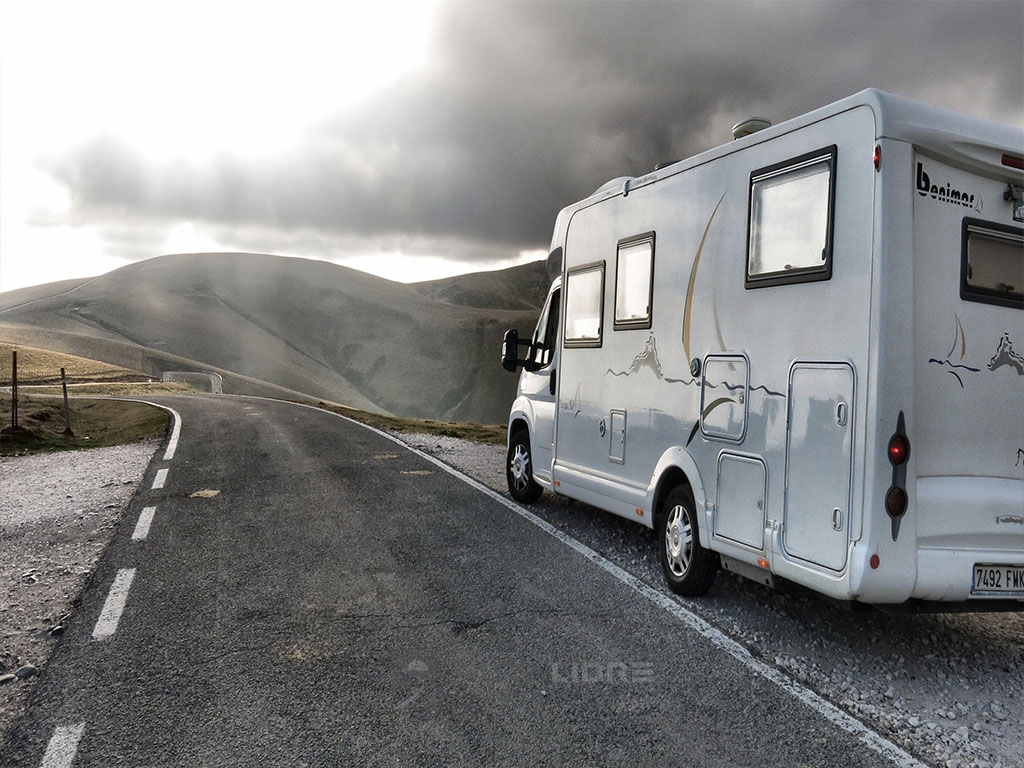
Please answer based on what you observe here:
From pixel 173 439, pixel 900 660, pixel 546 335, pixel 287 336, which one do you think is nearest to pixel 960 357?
pixel 900 660

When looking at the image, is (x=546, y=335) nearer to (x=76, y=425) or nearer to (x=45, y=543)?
(x=45, y=543)

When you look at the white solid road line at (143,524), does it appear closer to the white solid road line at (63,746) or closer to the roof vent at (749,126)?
the white solid road line at (63,746)

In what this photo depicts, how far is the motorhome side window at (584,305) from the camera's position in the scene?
25.8ft

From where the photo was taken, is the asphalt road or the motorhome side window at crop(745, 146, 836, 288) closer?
the asphalt road

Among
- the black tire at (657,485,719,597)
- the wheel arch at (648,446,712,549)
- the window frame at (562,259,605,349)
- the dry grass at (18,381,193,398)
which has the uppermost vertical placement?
the window frame at (562,259,605,349)

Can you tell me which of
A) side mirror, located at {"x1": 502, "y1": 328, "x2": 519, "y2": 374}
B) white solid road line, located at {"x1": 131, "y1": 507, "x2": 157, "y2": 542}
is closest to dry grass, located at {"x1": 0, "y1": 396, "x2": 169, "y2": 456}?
white solid road line, located at {"x1": 131, "y1": 507, "x2": 157, "y2": 542}

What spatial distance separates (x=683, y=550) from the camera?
248 inches

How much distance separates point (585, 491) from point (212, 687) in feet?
14.3

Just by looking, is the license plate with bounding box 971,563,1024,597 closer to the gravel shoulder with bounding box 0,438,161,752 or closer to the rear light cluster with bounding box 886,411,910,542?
the rear light cluster with bounding box 886,411,910,542

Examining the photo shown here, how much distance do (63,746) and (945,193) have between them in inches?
216

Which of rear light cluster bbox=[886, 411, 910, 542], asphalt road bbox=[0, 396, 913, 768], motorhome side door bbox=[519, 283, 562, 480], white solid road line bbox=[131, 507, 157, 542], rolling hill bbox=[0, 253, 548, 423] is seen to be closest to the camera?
asphalt road bbox=[0, 396, 913, 768]

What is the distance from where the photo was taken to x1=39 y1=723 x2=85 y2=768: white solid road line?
356 cm

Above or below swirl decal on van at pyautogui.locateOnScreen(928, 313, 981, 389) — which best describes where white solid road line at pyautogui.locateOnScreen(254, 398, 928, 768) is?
below

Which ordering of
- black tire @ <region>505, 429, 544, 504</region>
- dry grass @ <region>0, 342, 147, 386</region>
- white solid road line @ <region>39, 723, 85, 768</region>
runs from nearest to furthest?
white solid road line @ <region>39, 723, 85, 768</region> < black tire @ <region>505, 429, 544, 504</region> < dry grass @ <region>0, 342, 147, 386</region>
